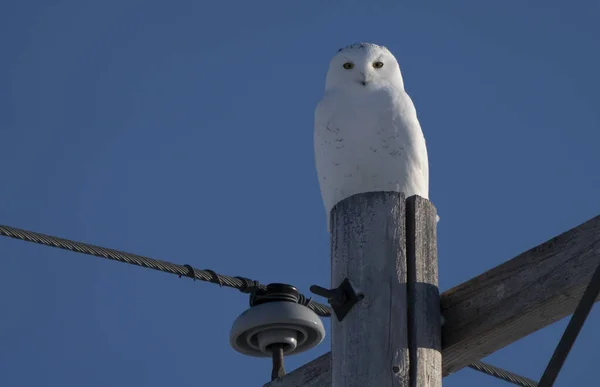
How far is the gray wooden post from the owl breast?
116cm

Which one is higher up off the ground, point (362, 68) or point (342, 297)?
point (362, 68)

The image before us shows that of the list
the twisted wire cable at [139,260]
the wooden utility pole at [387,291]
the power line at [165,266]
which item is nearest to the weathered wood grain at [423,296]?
the wooden utility pole at [387,291]

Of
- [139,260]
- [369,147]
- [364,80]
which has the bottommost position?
[139,260]

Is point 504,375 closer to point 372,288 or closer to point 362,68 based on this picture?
point 372,288

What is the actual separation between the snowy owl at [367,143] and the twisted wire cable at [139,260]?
49 cm

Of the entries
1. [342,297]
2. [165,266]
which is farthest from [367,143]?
[342,297]

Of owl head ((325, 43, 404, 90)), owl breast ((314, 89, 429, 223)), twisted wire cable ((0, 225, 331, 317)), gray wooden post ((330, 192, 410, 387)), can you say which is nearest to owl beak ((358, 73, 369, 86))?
owl head ((325, 43, 404, 90))

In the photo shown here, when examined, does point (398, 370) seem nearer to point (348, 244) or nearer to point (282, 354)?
point (348, 244)

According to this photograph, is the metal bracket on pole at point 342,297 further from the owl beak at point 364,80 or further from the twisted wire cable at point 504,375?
the owl beak at point 364,80

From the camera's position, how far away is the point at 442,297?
259cm

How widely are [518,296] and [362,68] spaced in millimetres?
2497

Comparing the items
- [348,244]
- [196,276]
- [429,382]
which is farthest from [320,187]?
[429,382]

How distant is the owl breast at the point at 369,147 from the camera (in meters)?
3.79

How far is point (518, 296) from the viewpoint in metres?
2.44
